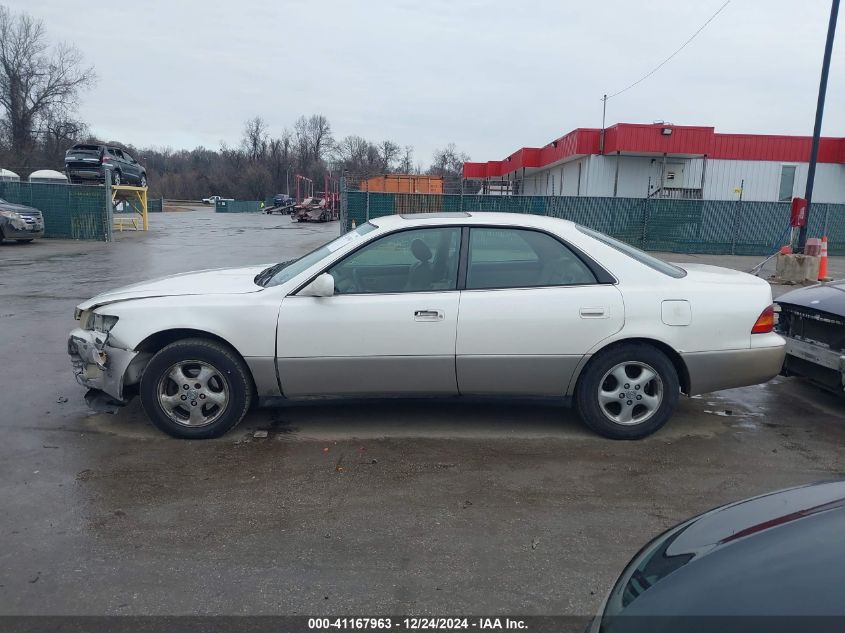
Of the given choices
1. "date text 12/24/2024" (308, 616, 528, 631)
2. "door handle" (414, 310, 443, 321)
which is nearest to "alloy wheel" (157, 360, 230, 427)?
"door handle" (414, 310, 443, 321)

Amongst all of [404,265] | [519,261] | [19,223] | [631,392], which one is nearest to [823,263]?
[631,392]

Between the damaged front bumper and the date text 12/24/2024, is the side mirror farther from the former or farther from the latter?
the date text 12/24/2024

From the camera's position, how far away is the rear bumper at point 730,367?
4641mm

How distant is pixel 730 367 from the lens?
4680mm

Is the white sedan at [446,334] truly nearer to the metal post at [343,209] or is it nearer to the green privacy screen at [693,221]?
the metal post at [343,209]

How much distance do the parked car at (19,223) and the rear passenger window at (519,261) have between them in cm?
1969

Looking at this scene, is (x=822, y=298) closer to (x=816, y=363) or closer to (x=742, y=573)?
(x=816, y=363)

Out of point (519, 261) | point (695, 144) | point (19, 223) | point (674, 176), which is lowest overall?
point (19, 223)

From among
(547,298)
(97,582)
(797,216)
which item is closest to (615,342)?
(547,298)

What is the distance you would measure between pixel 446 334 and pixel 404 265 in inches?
26.5

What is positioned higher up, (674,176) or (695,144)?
(695,144)

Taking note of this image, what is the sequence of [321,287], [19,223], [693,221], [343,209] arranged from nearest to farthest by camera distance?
[321,287] → [19,223] → [343,209] → [693,221]

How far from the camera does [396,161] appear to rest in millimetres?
110625

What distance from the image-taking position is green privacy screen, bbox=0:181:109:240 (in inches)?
892
